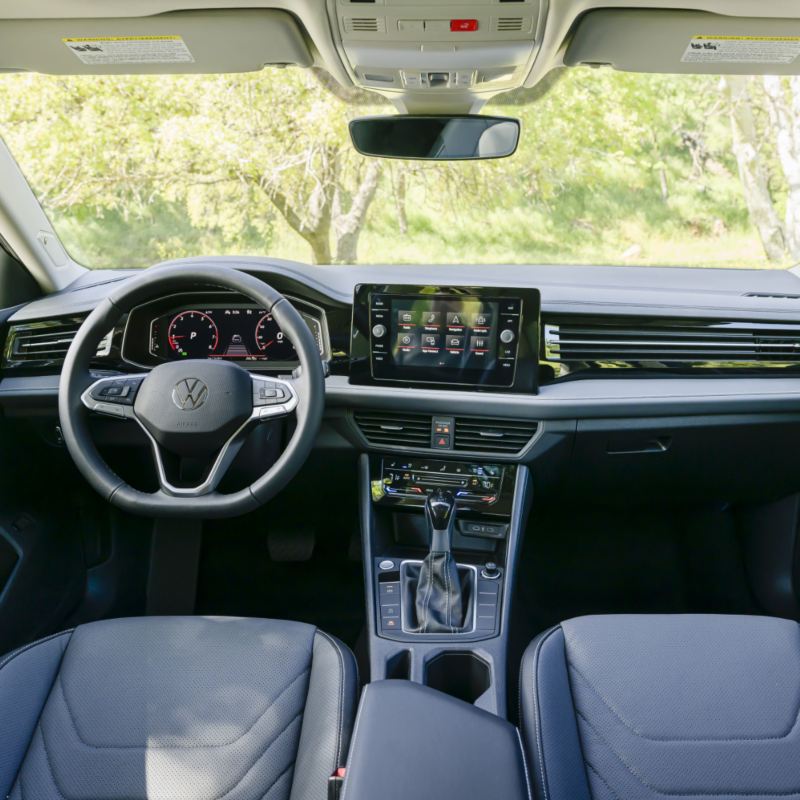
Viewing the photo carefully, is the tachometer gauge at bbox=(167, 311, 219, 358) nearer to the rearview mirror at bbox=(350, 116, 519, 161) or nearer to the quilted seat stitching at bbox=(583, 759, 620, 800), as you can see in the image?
the rearview mirror at bbox=(350, 116, 519, 161)

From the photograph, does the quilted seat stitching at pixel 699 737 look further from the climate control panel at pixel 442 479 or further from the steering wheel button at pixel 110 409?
the steering wheel button at pixel 110 409

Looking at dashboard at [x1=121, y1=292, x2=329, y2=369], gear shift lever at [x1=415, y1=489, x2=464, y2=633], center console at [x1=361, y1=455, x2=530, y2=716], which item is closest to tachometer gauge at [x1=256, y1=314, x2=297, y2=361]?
dashboard at [x1=121, y1=292, x2=329, y2=369]

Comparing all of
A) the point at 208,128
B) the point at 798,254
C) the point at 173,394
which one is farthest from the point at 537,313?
the point at 208,128

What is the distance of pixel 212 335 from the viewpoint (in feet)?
7.53

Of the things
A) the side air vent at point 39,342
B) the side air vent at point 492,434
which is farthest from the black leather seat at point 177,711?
the side air vent at point 39,342

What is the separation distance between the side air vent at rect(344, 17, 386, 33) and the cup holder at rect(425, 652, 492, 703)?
1625mm

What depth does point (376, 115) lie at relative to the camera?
86.0 inches

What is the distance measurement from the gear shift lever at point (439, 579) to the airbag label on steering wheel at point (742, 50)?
4.73ft

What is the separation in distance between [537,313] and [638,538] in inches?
52.9

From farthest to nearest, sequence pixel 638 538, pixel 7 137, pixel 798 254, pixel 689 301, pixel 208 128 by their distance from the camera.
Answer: pixel 208 128
pixel 638 538
pixel 798 254
pixel 7 137
pixel 689 301

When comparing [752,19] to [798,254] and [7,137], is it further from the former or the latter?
[7,137]

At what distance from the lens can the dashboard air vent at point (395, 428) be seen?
224cm

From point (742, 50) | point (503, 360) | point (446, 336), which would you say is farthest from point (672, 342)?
point (742, 50)

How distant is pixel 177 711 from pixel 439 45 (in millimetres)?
1659
